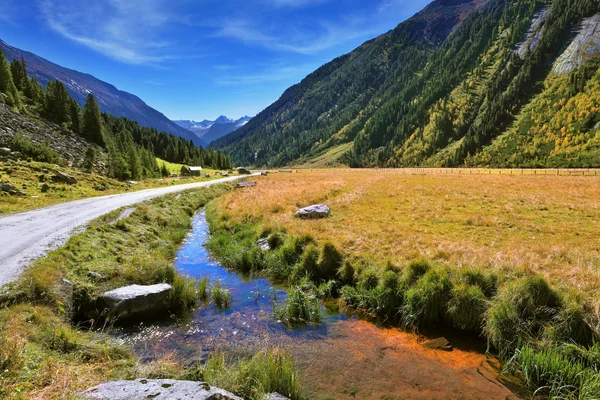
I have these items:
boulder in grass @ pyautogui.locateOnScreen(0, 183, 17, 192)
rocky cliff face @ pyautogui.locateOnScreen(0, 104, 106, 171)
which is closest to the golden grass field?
boulder in grass @ pyautogui.locateOnScreen(0, 183, 17, 192)

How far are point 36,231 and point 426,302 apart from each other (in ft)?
64.2

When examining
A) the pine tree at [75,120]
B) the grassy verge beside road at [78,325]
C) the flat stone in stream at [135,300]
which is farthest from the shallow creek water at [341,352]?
the pine tree at [75,120]

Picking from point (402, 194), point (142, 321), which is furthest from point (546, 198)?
point (142, 321)

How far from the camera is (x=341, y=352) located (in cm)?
910

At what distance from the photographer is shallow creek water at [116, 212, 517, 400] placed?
7.50 metres

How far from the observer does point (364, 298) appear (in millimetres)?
12125

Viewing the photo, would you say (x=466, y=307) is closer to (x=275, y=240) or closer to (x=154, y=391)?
(x=154, y=391)

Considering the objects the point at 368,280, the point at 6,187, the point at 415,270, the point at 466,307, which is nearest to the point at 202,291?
the point at 368,280

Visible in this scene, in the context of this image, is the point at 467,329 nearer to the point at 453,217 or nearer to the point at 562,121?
the point at 453,217

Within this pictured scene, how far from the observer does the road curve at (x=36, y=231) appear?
37.3 ft

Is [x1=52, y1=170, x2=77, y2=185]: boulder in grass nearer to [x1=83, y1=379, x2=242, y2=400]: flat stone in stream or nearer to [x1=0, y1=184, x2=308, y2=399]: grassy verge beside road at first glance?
[x1=0, y1=184, x2=308, y2=399]: grassy verge beside road

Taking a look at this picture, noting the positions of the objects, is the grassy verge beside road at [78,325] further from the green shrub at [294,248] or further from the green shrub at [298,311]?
the green shrub at [294,248]

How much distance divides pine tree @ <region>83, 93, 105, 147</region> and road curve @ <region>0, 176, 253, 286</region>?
6331 centimetres

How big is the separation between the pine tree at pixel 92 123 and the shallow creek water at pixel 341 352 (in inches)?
3284
